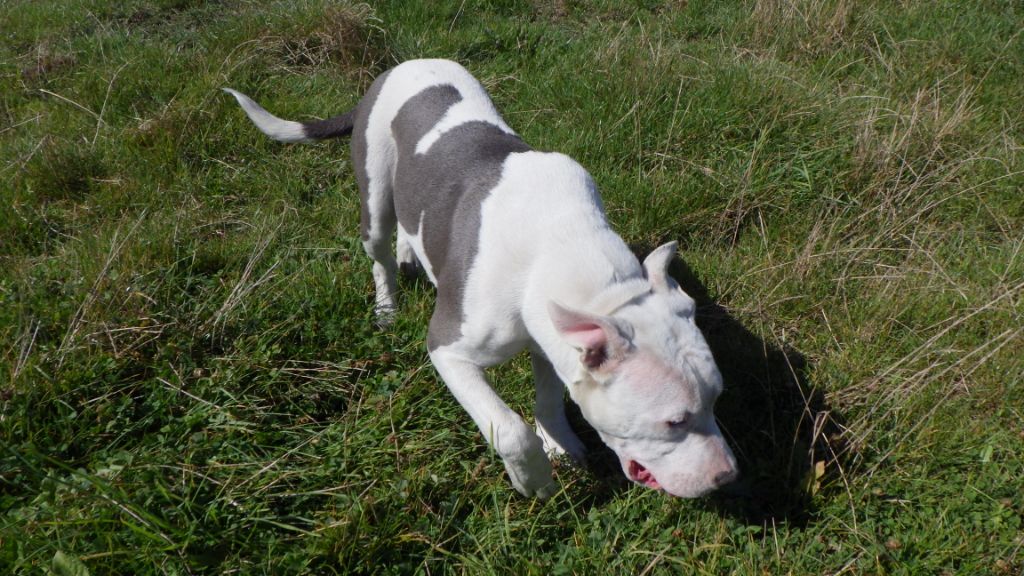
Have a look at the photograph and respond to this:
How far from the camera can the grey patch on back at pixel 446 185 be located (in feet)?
9.54

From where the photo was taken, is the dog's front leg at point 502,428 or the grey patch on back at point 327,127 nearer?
the dog's front leg at point 502,428

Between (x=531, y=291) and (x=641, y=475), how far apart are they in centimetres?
73

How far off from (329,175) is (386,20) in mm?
1967

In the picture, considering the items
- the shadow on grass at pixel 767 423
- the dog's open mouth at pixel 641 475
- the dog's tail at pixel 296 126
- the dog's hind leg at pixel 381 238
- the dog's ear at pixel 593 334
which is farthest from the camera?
the dog's tail at pixel 296 126

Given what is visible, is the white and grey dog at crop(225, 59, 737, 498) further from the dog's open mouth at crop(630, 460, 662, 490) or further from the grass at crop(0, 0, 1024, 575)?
the grass at crop(0, 0, 1024, 575)

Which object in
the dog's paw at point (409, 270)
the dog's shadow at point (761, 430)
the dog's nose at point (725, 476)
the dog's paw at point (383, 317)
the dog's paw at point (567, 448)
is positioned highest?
the dog's nose at point (725, 476)

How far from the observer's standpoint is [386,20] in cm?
607

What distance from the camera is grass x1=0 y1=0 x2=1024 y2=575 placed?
2584 mm

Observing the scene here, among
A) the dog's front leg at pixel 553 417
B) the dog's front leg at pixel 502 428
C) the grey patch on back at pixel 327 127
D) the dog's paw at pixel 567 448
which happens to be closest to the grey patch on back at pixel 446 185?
the dog's front leg at pixel 502 428

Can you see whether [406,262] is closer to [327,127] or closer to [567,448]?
[327,127]

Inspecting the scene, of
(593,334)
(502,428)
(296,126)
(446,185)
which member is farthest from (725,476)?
(296,126)

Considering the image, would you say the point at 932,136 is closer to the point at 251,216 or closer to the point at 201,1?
the point at 251,216

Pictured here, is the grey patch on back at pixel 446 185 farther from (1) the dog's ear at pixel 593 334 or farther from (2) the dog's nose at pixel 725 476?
(2) the dog's nose at pixel 725 476

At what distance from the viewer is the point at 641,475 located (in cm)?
250
